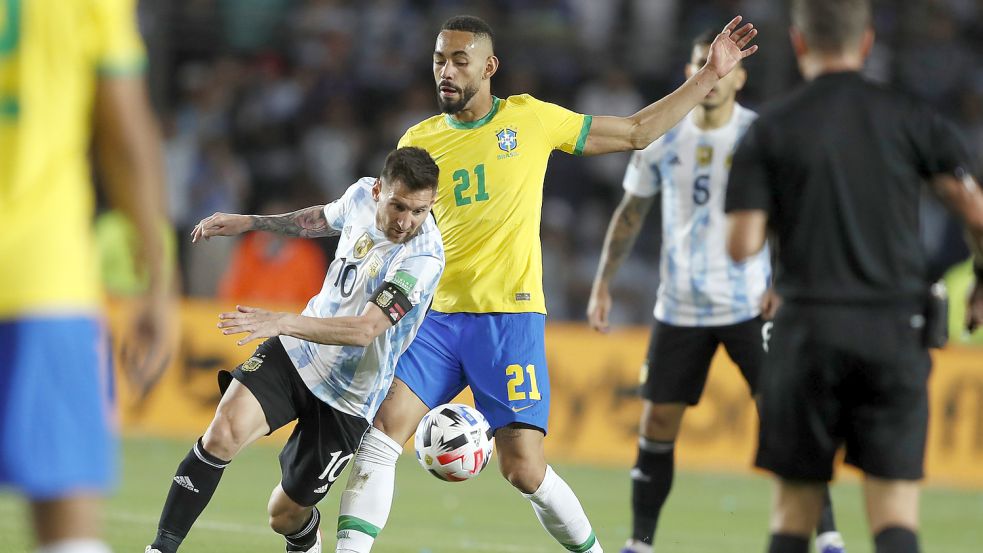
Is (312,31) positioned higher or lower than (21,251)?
higher

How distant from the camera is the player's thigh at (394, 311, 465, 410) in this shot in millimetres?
6586

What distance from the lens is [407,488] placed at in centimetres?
1084

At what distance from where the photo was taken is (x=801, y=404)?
441cm

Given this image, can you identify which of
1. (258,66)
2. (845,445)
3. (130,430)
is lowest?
(130,430)

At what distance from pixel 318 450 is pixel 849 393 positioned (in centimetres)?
268

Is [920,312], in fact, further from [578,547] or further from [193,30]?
[193,30]

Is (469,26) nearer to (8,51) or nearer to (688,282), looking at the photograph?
(688,282)

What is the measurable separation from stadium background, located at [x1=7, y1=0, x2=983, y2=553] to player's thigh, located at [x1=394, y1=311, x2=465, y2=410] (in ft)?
16.3

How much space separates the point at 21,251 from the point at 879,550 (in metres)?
2.62

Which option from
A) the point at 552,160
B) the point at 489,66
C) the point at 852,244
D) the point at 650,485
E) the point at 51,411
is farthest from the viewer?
the point at 552,160

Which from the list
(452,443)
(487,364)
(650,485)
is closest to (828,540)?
(650,485)

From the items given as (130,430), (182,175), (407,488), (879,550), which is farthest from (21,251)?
(182,175)

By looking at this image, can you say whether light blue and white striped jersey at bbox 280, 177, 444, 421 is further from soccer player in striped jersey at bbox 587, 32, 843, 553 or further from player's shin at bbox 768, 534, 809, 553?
player's shin at bbox 768, 534, 809, 553

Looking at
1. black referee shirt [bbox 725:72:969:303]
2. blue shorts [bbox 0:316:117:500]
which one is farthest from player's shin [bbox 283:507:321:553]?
blue shorts [bbox 0:316:117:500]
